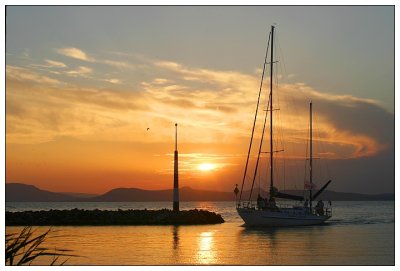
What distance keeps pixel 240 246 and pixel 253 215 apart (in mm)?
13815

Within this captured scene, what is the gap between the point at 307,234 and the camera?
40.5 meters

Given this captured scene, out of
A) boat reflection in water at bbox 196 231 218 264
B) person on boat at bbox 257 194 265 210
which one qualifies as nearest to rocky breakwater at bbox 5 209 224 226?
person on boat at bbox 257 194 265 210

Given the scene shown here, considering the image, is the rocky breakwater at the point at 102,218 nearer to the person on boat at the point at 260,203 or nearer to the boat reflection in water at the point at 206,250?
the person on boat at the point at 260,203

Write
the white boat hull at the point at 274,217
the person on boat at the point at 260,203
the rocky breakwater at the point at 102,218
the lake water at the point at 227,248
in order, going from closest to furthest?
the lake water at the point at 227,248 < the white boat hull at the point at 274,217 < the person on boat at the point at 260,203 < the rocky breakwater at the point at 102,218

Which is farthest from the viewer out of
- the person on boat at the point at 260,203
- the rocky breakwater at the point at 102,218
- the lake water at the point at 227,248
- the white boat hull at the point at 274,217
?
the rocky breakwater at the point at 102,218

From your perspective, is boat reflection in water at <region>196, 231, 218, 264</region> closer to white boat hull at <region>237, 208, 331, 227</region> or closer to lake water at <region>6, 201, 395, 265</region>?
lake water at <region>6, 201, 395, 265</region>

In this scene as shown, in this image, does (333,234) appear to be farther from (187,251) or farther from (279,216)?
(187,251)

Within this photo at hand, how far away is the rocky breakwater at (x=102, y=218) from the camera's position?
51.9m

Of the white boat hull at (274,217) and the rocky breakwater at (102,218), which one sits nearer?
the white boat hull at (274,217)

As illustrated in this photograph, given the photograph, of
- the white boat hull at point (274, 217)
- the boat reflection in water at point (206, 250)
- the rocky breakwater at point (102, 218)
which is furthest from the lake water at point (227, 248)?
the rocky breakwater at point (102, 218)

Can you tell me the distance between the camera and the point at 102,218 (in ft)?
173

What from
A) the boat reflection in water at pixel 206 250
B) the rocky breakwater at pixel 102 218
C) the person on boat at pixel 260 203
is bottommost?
the boat reflection in water at pixel 206 250
